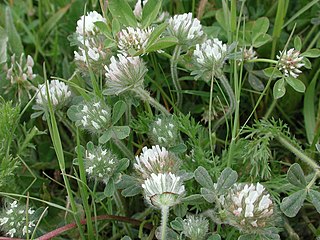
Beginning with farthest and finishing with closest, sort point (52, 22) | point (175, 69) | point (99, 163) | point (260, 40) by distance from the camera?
point (52, 22) < point (260, 40) < point (175, 69) < point (99, 163)

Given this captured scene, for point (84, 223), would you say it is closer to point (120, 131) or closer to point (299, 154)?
point (120, 131)

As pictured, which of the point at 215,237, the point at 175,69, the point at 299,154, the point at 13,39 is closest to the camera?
the point at 215,237

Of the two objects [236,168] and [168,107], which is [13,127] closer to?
[168,107]

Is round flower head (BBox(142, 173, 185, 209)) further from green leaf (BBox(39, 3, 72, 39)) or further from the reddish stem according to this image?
green leaf (BBox(39, 3, 72, 39))

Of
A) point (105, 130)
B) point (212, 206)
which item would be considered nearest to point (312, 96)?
point (212, 206)

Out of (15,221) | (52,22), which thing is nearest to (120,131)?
(15,221)

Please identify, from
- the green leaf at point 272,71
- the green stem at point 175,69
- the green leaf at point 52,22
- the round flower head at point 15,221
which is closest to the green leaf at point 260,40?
the green leaf at point 272,71
